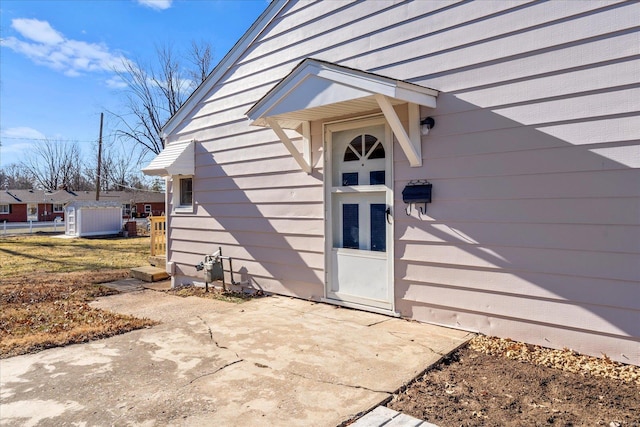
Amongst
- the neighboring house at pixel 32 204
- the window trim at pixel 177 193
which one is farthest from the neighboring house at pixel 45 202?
the window trim at pixel 177 193

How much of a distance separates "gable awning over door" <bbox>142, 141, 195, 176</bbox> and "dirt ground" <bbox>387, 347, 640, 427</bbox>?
5385 mm

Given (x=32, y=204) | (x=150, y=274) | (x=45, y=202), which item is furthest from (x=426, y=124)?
(x=32, y=204)

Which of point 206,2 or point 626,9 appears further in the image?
point 206,2

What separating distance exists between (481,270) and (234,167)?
13.6 ft

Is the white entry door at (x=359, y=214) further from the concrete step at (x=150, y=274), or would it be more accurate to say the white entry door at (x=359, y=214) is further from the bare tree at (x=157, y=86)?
the bare tree at (x=157, y=86)

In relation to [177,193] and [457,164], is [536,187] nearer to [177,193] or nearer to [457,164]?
[457,164]

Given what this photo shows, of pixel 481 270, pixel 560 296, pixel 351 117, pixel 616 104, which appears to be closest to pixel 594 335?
pixel 560 296

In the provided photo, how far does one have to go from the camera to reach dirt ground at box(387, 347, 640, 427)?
2244 millimetres

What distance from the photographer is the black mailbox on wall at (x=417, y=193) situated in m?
3.94

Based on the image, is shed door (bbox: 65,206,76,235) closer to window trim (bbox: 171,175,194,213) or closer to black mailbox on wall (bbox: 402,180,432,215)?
window trim (bbox: 171,175,194,213)

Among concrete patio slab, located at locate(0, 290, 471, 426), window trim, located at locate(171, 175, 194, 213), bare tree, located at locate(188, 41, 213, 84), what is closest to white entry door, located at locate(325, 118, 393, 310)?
concrete patio slab, located at locate(0, 290, 471, 426)

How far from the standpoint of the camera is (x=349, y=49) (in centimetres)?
482

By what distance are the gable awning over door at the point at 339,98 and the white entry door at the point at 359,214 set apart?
35 cm

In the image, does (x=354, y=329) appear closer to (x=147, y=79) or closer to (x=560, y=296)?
(x=560, y=296)
